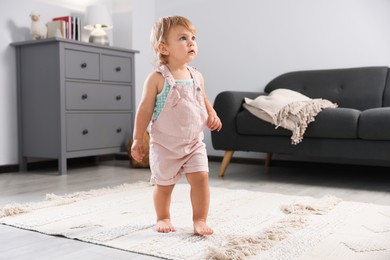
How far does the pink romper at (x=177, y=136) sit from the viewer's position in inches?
58.7

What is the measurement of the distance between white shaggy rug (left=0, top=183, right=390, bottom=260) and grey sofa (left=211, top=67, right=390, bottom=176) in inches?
20.3

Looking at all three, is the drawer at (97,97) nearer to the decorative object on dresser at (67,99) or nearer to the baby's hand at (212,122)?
the decorative object on dresser at (67,99)

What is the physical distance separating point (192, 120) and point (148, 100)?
0.16 meters

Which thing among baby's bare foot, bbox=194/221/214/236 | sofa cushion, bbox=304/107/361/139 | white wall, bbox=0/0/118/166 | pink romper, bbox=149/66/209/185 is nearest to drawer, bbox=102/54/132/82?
white wall, bbox=0/0/118/166

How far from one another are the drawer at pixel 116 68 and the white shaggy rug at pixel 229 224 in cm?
134

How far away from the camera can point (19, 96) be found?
325 centimetres

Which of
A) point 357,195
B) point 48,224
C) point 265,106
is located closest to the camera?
point 48,224

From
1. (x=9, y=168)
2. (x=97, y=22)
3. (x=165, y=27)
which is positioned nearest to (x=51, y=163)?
(x=9, y=168)

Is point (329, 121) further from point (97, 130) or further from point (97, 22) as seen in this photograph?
point (97, 22)

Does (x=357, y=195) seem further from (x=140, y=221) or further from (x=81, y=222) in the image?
(x=81, y=222)

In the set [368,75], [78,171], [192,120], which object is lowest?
[78,171]

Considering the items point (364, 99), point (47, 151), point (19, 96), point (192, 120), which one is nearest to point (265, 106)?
point (364, 99)

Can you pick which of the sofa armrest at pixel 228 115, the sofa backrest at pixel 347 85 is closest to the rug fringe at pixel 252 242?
the sofa armrest at pixel 228 115

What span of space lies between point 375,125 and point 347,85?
0.73 metres
